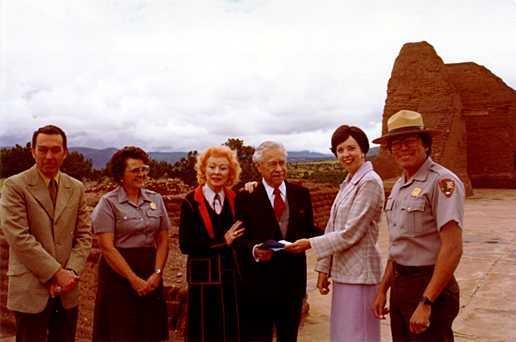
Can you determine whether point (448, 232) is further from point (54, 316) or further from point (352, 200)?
point (54, 316)

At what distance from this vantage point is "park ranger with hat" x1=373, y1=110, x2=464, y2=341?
2.51 m

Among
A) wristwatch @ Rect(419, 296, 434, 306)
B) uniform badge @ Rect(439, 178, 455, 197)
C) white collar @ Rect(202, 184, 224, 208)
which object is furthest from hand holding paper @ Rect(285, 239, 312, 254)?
uniform badge @ Rect(439, 178, 455, 197)

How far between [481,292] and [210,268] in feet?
11.6

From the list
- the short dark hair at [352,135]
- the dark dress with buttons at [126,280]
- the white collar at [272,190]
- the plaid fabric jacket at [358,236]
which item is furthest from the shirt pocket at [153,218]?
the short dark hair at [352,135]

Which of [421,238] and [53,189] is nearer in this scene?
[421,238]

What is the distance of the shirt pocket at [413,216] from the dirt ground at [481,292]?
6.02 ft

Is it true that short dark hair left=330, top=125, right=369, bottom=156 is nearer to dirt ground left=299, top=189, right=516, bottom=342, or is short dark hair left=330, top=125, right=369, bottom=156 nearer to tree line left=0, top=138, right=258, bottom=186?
dirt ground left=299, top=189, right=516, bottom=342

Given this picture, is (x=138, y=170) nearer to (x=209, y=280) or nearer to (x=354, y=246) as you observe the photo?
(x=209, y=280)

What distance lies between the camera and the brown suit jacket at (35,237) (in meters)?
2.86

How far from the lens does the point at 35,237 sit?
9.60 ft

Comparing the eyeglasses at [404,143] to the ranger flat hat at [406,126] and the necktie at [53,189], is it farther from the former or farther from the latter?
the necktie at [53,189]

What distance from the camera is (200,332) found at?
3.19 meters

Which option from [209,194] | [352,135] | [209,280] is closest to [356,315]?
[209,280]

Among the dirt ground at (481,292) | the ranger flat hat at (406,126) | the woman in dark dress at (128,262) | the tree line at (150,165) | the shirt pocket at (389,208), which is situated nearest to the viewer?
the ranger flat hat at (406,126)
